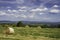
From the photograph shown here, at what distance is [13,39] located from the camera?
17703mm

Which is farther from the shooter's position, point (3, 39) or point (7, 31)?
point (7, 31)

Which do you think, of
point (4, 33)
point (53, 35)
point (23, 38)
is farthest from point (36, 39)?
point (4, 33)

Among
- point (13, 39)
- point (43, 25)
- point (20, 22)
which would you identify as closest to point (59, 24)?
point (43, 25)

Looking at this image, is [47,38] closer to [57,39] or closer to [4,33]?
[57,39]

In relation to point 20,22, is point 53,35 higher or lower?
lower

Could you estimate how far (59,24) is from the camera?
28781mm

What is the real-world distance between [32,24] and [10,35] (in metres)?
11.2

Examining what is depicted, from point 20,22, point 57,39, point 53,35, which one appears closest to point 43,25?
point 20,22

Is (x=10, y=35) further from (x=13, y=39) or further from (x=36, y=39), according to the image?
(x=36, y=39)

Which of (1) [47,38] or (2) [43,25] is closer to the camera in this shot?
(1) [47,38]

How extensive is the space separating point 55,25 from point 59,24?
691 mm

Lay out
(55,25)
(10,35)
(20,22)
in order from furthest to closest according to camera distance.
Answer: (20,22) → (55,25) → (10,35)

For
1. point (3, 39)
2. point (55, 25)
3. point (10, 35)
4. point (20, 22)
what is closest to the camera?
point (3, 39)

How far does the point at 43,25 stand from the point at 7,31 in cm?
1027
